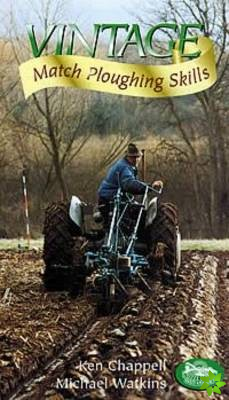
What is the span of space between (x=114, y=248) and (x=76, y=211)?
0.20 meters

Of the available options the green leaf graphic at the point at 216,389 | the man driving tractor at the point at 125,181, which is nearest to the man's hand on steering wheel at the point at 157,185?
the man driving tractor at the point at 125,181

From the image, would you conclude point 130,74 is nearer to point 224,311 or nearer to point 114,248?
point 114,248

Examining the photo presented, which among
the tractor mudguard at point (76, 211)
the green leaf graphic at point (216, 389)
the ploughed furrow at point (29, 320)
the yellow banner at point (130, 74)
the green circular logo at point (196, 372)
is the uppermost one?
the yellow banner at point (130, 74)

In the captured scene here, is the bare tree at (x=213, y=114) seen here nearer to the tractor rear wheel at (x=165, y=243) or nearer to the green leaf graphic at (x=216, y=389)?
the tractor rear wheel at (x=165, y=243)

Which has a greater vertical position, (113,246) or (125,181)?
(125,181)

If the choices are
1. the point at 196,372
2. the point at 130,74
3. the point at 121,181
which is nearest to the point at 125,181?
the point at 121,181

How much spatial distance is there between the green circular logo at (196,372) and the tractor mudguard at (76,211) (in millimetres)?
972

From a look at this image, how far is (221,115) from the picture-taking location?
338cm

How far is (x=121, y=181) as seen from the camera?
339cm

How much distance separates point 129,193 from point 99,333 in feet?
1.95

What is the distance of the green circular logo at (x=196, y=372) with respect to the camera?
258cm

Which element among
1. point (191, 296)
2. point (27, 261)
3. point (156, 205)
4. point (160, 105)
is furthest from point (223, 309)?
point (27, 261)

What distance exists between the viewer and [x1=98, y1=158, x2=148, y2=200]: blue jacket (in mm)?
3352

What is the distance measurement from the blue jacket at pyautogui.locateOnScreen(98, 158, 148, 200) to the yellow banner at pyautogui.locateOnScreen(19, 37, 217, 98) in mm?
343
